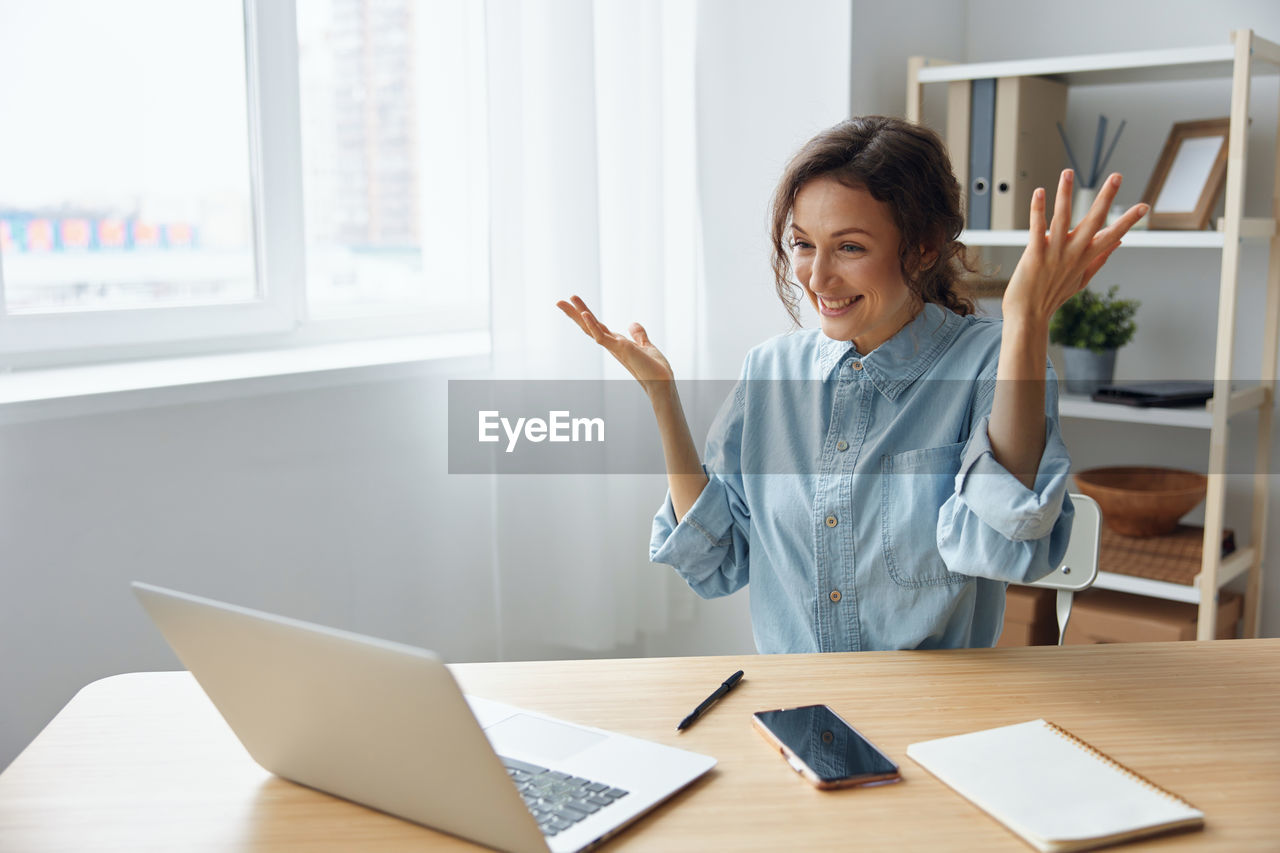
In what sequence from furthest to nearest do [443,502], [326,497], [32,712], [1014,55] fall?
[1014,55] → [443,502] → [326,497] → [32,712]

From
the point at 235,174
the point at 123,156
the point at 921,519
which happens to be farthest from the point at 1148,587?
the point at 123,156

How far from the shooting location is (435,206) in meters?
2.56

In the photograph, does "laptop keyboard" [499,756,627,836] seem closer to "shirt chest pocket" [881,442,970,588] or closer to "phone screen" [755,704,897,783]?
"phone screen" [755,704,897,783]

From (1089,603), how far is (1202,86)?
46.4 inches

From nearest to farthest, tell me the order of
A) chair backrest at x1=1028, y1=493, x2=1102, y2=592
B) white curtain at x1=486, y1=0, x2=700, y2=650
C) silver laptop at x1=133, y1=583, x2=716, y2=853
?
silver laptop at x1=133, y1=583, x2=716, y2=853
chair backrest at x1=1028, y1=493, x2=1102, y2=592
white curtain at x1=486, y1=0, x2=700, y2=650

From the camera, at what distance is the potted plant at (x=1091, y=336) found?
95.0 inches

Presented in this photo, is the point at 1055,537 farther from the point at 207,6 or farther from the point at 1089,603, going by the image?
the point at 207,6

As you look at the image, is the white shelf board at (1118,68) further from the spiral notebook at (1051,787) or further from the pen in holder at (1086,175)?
the spiral notebook at (1051,787)

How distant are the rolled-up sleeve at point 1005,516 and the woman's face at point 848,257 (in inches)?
7.7

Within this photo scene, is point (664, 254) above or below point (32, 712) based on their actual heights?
above

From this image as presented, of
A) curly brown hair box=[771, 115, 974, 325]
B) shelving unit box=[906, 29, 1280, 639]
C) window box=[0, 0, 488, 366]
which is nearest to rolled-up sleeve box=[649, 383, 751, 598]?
curly brown hair box=[771, 115, 974, 325]

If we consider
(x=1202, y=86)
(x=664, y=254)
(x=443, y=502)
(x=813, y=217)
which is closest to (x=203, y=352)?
(x=443, y=502)

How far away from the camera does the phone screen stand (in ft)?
2.96

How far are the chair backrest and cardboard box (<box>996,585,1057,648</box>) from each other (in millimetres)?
857
